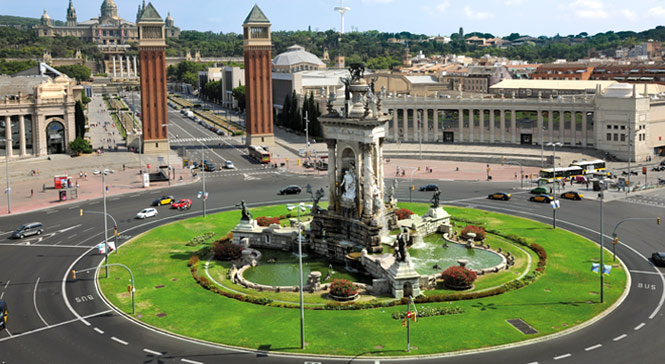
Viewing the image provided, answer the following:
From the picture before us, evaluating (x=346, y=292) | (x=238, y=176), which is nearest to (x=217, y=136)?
(x=238, y=176)

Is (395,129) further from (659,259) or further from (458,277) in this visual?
(458,277)

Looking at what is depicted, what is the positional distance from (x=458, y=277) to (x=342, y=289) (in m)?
10.3

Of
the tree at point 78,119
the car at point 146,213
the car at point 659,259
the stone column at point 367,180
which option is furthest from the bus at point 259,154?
the car at point 659,259

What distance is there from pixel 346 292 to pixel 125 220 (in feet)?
144

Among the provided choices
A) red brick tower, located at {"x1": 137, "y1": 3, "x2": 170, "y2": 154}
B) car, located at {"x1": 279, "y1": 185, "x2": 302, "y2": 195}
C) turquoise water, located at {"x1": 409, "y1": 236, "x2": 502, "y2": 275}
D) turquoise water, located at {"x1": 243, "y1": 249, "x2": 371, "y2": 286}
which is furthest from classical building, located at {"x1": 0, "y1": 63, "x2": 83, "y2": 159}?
turquoise water, located at {"x1": 409, "y1": 236, "x2": 502, "y2": 275}

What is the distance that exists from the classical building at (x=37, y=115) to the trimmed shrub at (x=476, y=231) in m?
99.6

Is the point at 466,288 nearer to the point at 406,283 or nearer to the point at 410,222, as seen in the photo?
the point at 406,283

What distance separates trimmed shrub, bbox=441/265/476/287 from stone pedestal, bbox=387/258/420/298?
9.45 ft

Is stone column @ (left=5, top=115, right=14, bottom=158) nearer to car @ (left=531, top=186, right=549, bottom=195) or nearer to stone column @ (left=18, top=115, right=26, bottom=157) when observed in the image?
stone column @ (left=18, top=115, right=26, bottom=157)

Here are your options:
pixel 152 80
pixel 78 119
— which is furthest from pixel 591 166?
pixel 78 119

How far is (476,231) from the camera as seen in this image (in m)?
77.9

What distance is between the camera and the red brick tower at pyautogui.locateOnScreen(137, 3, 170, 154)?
499 ft

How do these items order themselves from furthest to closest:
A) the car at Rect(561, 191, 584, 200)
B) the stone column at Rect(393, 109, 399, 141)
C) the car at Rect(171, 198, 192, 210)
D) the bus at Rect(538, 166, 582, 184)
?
1. the stone column at Rect(393, 109, 399, 141)
2. the bus at Rect(538, 166, 582, 184)
3. the car at Rect(561, 191, 584, 200)
4. the car at Rect(171, 198, 192, 210)

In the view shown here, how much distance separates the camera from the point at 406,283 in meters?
58.6
